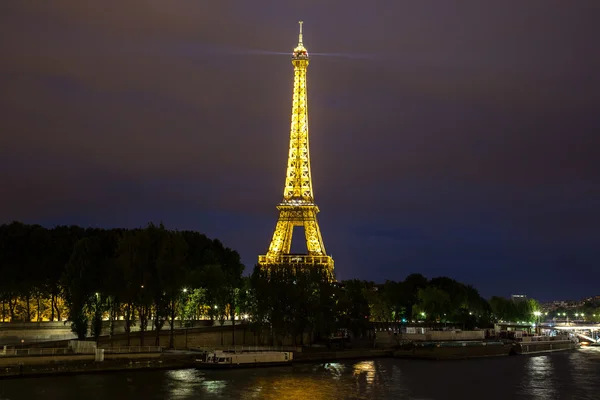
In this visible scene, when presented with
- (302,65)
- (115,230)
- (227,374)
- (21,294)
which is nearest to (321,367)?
(227,374)

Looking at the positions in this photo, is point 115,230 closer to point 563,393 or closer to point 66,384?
point 66,384

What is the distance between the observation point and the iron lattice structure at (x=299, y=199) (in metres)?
122

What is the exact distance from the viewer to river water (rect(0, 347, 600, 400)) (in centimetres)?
5162

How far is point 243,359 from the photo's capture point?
70.7 m

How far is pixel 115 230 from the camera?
107 m

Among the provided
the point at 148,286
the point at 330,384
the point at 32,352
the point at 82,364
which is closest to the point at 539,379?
the point at 330,384

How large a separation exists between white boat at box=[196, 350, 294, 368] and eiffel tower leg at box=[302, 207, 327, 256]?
49.3 metres

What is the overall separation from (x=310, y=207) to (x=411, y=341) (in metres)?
36.5

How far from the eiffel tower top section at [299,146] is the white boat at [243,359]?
5533 cm

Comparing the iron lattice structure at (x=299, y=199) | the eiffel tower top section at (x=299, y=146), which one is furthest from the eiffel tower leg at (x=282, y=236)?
the eiffel tower top section at (x=299, y=146)

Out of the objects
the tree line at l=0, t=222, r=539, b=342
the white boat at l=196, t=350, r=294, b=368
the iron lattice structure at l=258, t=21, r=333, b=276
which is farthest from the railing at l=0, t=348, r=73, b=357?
the iron lattice structure at l=258, t=21, r=333, b=276

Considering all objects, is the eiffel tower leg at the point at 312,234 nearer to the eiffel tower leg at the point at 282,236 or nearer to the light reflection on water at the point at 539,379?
the eiffel tower leg at the point at 282,236

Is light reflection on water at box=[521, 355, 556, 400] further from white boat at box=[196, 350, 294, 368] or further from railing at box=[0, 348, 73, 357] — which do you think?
railing at box=[0, 348, 73, 357]

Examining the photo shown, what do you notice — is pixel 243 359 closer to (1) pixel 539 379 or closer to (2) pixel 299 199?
(1) pixel 539 379
